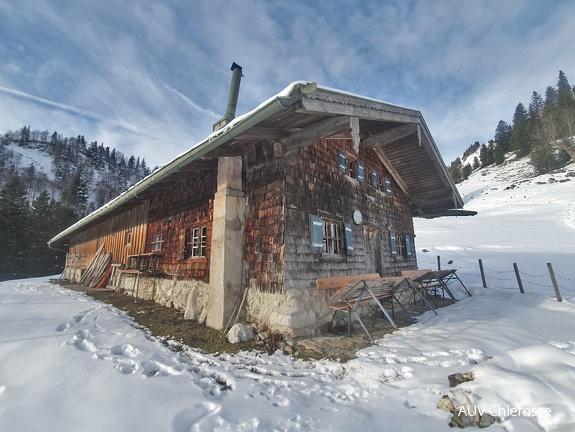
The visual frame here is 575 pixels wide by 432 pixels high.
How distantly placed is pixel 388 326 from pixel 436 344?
1.95m

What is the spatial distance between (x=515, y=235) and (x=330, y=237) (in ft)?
83.3

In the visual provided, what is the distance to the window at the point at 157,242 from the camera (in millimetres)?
10438

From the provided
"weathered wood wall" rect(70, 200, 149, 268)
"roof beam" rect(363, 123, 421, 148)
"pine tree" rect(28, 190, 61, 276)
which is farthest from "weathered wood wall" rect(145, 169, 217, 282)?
"pine tree" rect(28, 190, 61, 276)

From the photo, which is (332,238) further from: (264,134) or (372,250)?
(264,134)

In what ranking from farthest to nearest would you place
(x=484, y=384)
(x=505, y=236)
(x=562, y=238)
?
1. (x=505, y=236)
2. (x=562, y=238)
3. (x=484, y=384)

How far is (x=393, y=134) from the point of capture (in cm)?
926

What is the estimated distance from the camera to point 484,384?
2971mm

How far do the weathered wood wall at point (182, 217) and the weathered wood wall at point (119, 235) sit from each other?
87 centimetres

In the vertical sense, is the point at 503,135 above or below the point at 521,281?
above

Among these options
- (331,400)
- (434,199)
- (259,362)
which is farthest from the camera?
(434,199)

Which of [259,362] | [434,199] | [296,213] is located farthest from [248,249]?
[434,199]

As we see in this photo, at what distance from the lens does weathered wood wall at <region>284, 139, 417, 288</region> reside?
6684 millimetres

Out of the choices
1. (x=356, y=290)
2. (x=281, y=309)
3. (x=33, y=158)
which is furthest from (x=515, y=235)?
(x=33, y=158)

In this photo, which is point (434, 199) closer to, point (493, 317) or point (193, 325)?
point (493, 317)
